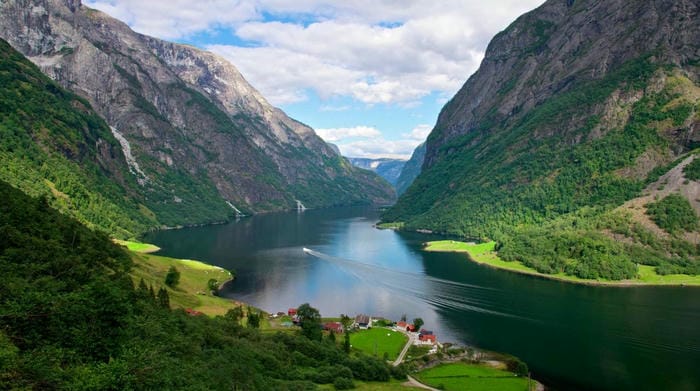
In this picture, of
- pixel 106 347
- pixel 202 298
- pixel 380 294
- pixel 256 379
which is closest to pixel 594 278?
pixel 380 294

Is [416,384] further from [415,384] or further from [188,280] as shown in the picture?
[188,280]

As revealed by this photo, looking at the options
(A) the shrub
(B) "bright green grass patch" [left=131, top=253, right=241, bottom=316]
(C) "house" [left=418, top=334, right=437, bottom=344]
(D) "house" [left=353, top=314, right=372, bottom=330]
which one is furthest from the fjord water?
(A) the shrub

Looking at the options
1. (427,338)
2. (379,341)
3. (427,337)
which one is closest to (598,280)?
(427,337)

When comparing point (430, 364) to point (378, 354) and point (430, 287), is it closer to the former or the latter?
point (378, 354)

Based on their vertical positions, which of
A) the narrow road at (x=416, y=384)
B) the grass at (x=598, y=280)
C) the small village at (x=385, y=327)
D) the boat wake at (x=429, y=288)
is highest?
the grass at (x=598, y=280)

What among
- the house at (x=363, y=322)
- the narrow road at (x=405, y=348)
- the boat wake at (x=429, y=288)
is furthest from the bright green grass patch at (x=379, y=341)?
the boat wake at (x=429, y=288)

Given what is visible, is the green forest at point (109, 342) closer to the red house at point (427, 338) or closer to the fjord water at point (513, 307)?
the red house at point (427, 338)

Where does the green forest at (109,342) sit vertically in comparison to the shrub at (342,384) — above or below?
above
